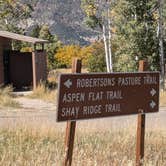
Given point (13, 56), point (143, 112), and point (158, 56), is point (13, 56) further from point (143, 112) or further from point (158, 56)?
point (143, 112)

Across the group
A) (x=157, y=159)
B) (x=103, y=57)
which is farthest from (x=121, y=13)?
(x=157, y=159)

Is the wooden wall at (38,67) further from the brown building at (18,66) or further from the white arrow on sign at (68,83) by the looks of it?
the white arrow on sign at (68,83)

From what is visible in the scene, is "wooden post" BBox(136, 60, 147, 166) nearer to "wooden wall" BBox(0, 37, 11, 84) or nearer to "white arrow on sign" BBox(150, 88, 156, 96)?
"white arrow on sign" BBox(150, 88, 156, 96)

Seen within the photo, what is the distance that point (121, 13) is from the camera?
1277 inches

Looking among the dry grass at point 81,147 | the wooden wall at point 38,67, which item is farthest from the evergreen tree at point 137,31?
the dry grass at point 81,147

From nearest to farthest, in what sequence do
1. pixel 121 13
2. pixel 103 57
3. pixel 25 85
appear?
pixel 121 13 < pixel 25 85 < pixel 103 57

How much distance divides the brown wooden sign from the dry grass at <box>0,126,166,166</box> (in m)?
0.64

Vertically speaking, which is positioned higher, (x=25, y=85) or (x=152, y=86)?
(x=152, y=86)

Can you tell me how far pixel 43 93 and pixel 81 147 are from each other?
785 inches

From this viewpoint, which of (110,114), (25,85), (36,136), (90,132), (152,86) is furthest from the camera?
(25,85)

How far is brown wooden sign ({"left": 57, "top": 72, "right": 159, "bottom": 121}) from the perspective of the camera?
7898 millimetres

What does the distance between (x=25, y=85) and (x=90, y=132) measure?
74.2ft

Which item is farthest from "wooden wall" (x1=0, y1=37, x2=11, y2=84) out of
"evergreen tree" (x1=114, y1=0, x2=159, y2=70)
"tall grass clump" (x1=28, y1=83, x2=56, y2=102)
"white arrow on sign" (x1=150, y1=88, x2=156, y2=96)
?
"white arrow on sign" (x1=150, y1=88, x2=156, y2=96)

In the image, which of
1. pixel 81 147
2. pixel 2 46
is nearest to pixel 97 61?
pixel 2 46
